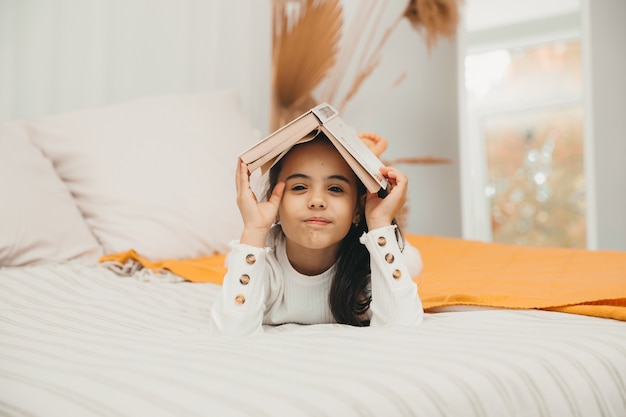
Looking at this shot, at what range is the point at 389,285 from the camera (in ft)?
3.11

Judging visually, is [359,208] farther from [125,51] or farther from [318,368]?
[125,51]

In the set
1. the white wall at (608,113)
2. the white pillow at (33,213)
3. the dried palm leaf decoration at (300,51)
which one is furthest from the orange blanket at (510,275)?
the white wall at (608,113)

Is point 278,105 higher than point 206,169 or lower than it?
higher

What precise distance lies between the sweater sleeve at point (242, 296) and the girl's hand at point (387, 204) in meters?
0.17

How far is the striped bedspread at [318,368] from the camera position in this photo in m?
0.55

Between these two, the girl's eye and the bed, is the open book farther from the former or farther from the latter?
the bed

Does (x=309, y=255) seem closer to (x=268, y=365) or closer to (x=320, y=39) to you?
(x=268, y=365)

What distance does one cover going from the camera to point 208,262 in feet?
5.16

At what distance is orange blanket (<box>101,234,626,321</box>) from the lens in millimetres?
1019

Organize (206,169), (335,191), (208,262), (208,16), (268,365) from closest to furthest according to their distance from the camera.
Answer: (268,365) < (335,191) < (208,262) < (206,169) < (208,16)

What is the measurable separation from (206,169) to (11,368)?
3.79 feet

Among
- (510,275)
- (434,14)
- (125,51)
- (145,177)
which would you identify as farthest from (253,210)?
(434,14)

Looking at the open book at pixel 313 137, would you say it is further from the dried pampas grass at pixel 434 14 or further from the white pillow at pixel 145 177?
the dried pampas grass at pixel 434 14

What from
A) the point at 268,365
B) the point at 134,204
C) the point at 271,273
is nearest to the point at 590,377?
the point at 268,365
